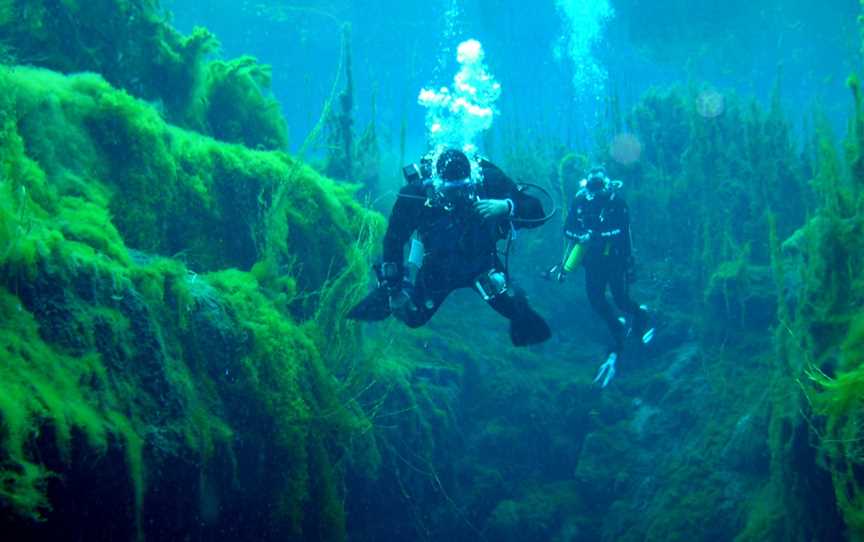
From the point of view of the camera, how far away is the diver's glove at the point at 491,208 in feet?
13.7

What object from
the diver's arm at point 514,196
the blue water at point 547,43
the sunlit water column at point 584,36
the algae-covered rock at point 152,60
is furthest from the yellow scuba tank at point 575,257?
the sunlit water column at point 584,36

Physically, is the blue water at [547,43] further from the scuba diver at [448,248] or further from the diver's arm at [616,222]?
the scuba diver at [448,248]

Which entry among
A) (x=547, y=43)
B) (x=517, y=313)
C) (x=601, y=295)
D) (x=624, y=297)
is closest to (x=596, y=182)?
(x=601, y=295)

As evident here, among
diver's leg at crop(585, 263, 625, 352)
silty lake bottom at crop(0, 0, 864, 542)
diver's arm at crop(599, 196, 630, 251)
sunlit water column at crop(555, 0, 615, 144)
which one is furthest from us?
sunlit water column at crop(555, 0, 615, 144)

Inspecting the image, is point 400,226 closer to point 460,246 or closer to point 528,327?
point 460,246

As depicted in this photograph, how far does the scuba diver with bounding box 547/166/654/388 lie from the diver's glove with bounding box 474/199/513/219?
352cm

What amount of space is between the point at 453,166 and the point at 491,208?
46cm

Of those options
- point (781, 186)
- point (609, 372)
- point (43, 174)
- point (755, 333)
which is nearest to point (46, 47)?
point (43, 174)

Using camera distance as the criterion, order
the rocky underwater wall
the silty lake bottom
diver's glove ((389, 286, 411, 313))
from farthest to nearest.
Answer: diver's glove ((389, 286, 411, 313)) → the silty lake bottom → the rocky underwater wall

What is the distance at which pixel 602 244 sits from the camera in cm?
790

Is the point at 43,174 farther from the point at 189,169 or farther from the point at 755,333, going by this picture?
the point at 755,333

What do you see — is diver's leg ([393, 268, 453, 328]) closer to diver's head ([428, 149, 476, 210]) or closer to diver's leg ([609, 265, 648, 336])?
diver's head ([428, 149, 476, 210])

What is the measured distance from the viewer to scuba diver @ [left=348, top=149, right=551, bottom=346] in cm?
441

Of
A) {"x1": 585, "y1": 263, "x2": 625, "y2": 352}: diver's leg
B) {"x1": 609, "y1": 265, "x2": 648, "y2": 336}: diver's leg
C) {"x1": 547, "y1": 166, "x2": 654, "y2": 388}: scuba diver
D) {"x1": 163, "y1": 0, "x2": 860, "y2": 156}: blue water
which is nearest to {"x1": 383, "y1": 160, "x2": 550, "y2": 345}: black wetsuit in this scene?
{"x1": 547, "y1": 166, "x2": 654, "y2": 388}: scuba diver
